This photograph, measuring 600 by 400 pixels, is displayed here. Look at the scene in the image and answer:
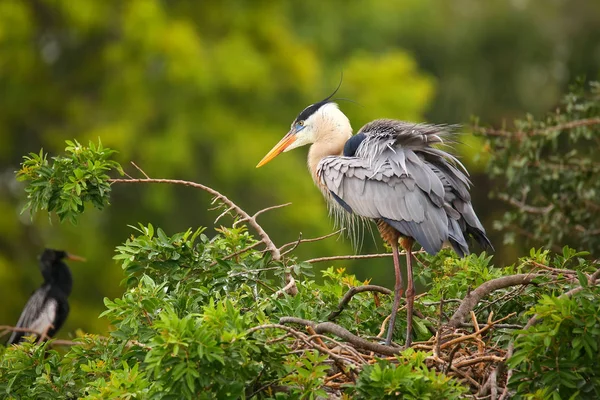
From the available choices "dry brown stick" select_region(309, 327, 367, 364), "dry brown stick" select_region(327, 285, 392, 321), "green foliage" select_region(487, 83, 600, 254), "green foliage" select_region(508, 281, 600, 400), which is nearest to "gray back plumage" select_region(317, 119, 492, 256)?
"dry brown stick" select_region(327, 285, 392, 321)

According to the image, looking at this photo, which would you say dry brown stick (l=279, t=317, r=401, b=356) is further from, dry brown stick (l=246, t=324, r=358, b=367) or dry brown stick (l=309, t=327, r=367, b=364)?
dry brown stick (l=246, t=324, r=358, b=367)

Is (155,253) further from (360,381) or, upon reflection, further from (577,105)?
→ (577,105)

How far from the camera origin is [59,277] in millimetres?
10117

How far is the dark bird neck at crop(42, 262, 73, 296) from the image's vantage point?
1008cm

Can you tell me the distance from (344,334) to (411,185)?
116 cm

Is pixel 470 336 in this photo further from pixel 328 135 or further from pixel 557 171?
pixel 557 171

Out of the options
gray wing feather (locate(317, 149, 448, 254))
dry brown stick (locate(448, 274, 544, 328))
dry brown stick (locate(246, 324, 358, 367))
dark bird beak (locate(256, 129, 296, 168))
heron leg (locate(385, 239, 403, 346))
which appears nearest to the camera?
dry brown stick (locate(246, 324, 358, 367))

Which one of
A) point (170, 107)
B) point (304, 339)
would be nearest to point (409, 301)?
point (304, 339)

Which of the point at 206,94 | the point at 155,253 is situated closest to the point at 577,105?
the point at 155,253

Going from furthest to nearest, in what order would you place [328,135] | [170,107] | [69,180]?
[170,107], [328,135], [69,180]

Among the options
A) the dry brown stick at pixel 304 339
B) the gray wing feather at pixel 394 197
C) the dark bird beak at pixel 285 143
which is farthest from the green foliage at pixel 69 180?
the dark bird beak at pixel 285 143

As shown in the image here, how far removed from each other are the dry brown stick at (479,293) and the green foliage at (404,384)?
2.64 feet

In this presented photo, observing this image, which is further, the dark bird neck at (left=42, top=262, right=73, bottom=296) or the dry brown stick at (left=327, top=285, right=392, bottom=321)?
the dark bird neck at (left=42, top=262, right=73, bottom=296)

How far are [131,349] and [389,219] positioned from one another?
161cm
